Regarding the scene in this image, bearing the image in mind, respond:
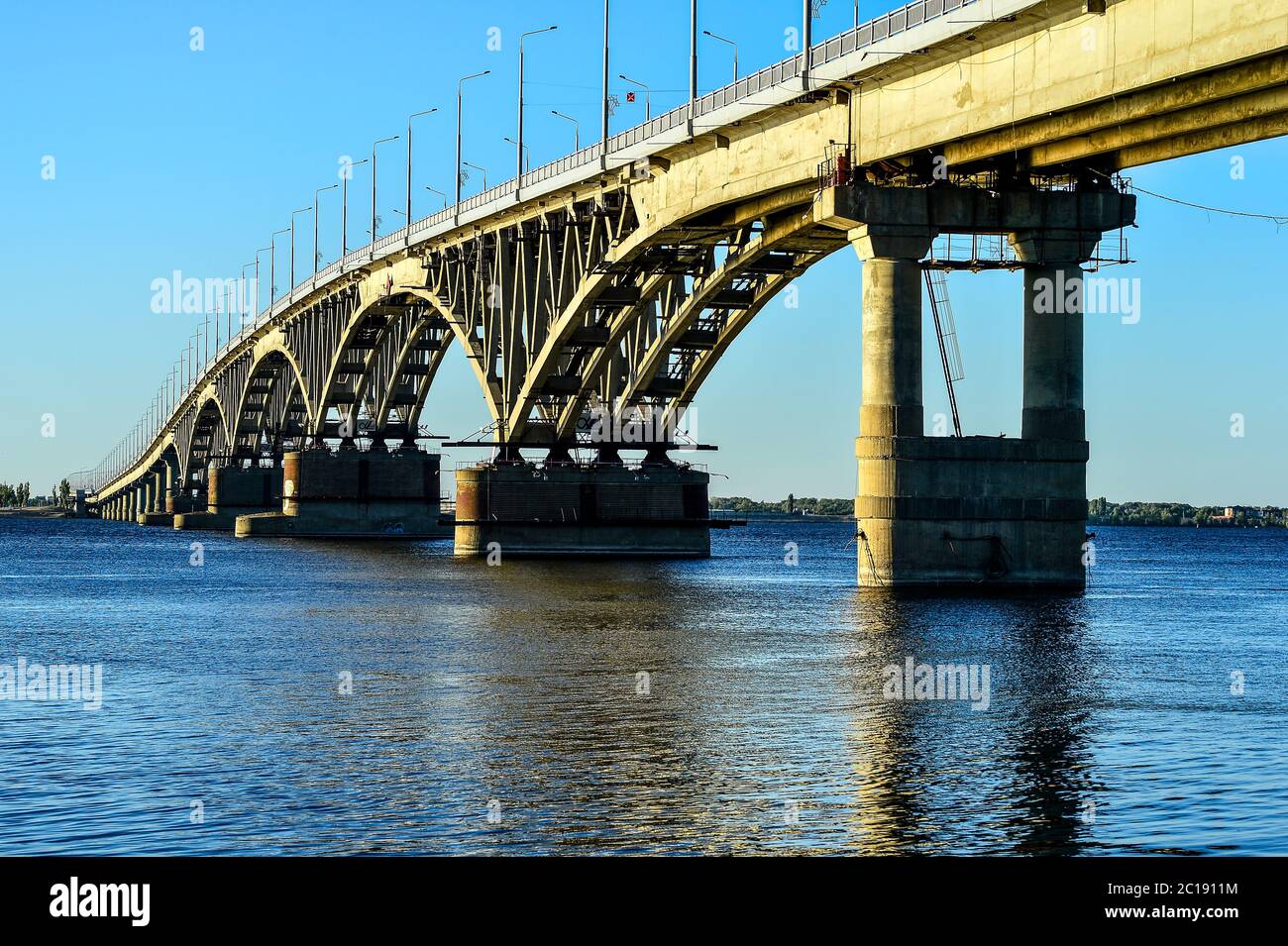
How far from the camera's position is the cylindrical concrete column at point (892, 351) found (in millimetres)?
48125

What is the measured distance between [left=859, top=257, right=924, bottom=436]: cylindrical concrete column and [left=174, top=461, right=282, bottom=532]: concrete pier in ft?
407

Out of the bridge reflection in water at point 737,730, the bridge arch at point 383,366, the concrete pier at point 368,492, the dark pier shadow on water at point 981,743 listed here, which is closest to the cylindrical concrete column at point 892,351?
the bridge reflection in water at point 737,730

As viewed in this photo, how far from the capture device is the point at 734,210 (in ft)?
200

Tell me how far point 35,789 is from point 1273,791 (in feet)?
44.4

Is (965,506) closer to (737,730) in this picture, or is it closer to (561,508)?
(737,730)

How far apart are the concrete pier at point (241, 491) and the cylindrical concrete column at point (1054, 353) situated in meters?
125

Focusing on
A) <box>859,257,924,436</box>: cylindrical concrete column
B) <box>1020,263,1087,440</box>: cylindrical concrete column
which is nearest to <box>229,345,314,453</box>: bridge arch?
<box>859,257,924,436</box>: cylindrical concrete column

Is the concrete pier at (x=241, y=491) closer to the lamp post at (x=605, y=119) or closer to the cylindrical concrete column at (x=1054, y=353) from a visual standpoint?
the lamp post at (x=605, y=119)

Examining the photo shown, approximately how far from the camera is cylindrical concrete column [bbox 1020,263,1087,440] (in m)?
49.1

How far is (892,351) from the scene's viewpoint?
159 ft

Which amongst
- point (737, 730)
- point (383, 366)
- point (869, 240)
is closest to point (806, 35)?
point (869, 240)
